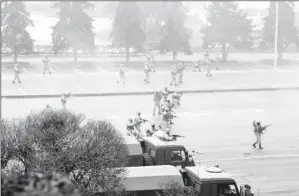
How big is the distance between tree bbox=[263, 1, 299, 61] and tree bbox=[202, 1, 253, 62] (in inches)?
81.5

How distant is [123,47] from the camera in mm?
47438

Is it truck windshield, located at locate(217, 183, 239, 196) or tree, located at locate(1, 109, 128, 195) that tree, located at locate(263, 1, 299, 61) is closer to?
truck windshield, located at locate(217, 183, 239, 196)

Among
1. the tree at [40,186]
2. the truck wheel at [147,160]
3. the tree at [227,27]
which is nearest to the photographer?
the tree at [40,186]

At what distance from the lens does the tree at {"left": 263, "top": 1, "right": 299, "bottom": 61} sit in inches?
1702

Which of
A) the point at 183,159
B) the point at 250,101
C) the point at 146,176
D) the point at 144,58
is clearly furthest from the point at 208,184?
the point at 144,58

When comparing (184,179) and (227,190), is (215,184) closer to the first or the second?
(227,190)

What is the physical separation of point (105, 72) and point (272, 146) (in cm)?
2385

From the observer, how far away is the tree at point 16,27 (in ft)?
138

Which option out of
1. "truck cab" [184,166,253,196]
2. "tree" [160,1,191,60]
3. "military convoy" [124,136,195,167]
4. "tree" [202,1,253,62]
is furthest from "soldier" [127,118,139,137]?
"tree" [202,1,253,62]

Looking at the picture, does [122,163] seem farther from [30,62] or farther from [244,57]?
[244,57]

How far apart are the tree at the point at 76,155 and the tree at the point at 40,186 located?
7.07 metres

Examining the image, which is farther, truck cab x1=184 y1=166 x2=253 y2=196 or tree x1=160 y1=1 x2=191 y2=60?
tree x1=160 y1=1 x2=191 y2=60

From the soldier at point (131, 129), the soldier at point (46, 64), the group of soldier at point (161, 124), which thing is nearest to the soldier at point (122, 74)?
the soldier at point (46, 64)

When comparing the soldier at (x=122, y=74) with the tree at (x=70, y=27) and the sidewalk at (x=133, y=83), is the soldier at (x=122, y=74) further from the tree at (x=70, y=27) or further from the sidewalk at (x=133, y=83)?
the tree at (x=70, y=27)
